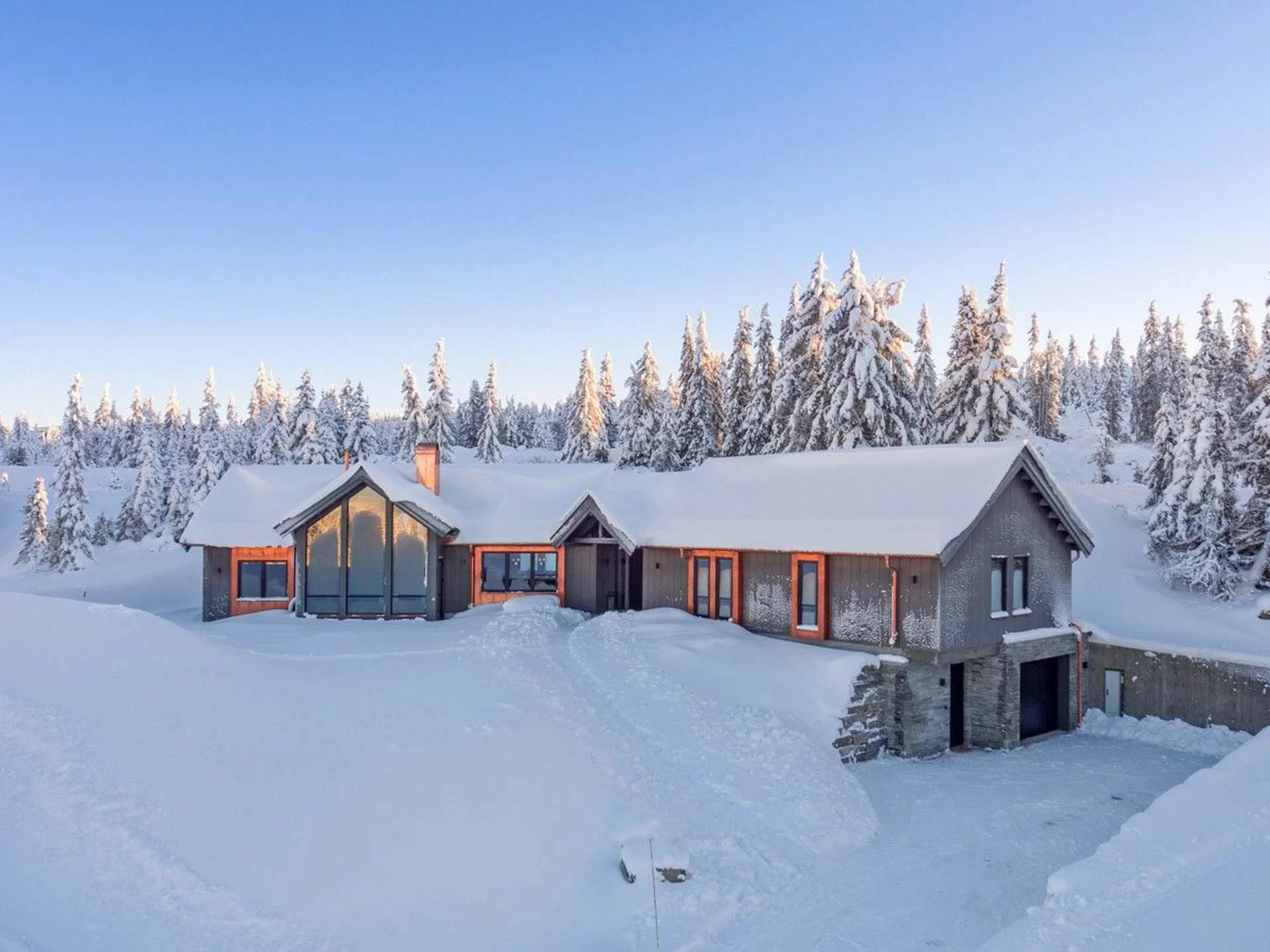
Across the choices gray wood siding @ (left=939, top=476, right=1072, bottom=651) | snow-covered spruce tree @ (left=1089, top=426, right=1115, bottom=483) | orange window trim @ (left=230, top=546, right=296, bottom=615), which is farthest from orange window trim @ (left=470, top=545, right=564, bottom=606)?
snow-covered spruce tree @ (left=1089, top=426, right=1115, bottom=483)

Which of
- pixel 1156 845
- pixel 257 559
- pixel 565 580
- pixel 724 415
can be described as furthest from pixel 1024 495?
pixel 724 415

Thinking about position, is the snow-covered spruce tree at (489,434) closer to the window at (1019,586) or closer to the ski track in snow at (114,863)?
the window at (1019,586)

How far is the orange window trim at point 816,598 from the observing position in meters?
21.8

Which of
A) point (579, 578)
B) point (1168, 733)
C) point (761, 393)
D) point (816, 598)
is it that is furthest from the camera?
point (761, 393)

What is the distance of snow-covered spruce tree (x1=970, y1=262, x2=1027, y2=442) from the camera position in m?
37.0

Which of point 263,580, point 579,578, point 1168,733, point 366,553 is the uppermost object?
point 366,553

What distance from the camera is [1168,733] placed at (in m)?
21.9

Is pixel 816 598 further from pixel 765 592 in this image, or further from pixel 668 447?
pixel 668 447

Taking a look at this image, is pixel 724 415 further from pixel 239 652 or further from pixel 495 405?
pixel 239 652

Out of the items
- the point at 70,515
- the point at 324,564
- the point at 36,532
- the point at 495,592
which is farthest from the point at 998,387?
the point at 36,532

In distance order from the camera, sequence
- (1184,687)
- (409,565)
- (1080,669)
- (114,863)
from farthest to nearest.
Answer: (409,565)
(1080,669)
(1184,687)
(114,863)

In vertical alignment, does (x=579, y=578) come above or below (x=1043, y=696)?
above

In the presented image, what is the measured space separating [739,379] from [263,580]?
30504 mm

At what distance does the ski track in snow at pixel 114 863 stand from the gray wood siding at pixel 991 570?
16.0 m
